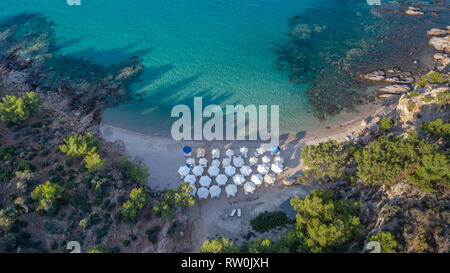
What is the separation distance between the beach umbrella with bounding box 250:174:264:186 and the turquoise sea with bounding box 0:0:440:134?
1103 centimetres

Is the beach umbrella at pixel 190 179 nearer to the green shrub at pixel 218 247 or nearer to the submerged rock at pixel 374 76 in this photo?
the green shrub at pixel 218 247

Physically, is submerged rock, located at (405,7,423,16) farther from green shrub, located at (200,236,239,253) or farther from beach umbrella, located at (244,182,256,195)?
green shrub, located at (200,236,239,253)

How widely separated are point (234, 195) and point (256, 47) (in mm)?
36152

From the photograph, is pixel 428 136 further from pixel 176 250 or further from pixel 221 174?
pixel 176 250

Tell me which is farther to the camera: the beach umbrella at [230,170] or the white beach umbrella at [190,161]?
the white beach umbrella at [190,161]

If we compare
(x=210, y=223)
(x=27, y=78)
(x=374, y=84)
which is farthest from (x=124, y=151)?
(x=374, y=84)

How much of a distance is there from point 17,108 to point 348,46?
61.0 meters

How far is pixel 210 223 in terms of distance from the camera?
32.3 meters

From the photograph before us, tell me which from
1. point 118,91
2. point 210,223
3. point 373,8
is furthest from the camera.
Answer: point 373,8

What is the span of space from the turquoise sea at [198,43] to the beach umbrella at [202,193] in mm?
13169

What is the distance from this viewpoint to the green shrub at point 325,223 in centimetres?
2417

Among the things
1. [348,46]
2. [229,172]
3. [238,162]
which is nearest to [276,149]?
[238,162]
